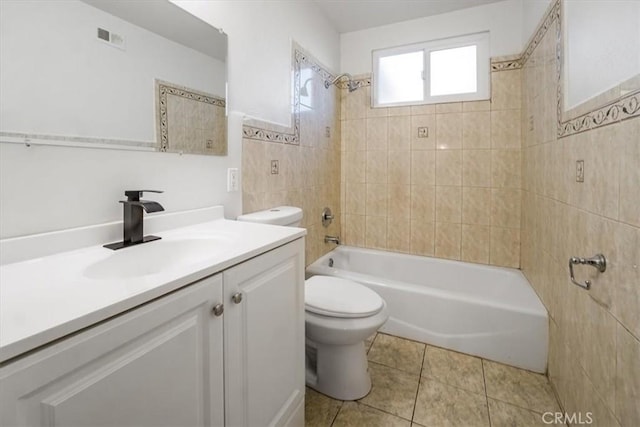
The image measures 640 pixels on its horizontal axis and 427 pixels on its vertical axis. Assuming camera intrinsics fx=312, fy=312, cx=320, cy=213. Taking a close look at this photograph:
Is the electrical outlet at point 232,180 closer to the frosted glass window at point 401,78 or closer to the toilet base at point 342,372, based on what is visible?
the toilet base at point 342,372

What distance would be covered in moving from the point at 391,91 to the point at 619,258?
217 centimetres

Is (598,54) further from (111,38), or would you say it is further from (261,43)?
(111,38)

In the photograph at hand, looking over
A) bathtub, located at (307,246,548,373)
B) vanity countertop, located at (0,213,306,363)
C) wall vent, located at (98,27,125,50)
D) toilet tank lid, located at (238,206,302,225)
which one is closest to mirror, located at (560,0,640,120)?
bathtub, located at (307,246,548,373)

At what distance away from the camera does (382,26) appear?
2.68 metres

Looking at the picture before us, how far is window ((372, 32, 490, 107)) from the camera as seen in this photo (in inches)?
95.6

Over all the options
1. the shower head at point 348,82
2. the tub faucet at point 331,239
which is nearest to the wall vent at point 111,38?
the shower head at point 348,82

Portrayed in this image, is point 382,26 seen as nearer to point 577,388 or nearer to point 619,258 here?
point 619,258

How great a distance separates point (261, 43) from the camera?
1.75m

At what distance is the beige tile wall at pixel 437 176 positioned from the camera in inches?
93.7

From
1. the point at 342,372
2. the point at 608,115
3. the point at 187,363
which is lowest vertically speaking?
the point at 342,372

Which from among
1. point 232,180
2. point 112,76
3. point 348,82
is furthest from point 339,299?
point 348,82

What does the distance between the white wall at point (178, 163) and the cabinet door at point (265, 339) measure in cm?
55

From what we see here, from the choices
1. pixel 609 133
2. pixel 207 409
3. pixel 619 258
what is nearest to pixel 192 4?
pixel 207 409

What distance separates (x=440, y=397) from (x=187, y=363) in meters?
1.31
